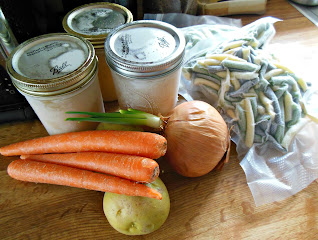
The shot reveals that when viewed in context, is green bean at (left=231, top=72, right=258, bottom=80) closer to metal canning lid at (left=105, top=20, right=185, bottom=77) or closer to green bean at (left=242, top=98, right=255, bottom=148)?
green bean at (left=242, top=98, right=255, bottom=148)

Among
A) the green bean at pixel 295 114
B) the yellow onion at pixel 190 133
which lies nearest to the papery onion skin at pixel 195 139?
the yellow onion at pixel 190 133

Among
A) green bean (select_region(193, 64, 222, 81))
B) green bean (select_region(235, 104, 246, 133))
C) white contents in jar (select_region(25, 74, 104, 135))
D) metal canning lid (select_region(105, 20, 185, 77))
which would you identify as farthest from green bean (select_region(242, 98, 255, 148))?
white contents in jar (select_region(25, 74, 104, 135))

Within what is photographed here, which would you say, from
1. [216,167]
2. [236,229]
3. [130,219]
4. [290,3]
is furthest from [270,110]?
[290,3]

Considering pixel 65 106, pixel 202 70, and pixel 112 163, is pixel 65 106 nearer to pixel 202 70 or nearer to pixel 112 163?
pixel 112 163

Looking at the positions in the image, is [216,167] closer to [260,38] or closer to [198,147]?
[198,147]

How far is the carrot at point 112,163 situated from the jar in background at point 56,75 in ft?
0.27

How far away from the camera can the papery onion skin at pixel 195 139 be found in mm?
581

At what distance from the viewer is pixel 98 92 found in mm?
674

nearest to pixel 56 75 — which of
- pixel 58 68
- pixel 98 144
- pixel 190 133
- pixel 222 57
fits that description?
pixel 58 68

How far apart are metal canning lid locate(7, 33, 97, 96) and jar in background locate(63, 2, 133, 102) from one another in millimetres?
66

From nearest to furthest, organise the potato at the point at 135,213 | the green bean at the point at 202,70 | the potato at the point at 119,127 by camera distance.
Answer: the potato at the point at 135,213, the potato at the point at 119,127, the green bean at the point at 202,70

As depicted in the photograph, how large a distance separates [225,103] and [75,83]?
16.1 inches

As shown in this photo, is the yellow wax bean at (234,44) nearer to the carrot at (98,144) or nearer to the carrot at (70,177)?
the carrot at (98,144)

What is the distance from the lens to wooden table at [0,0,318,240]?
1.83 feet
